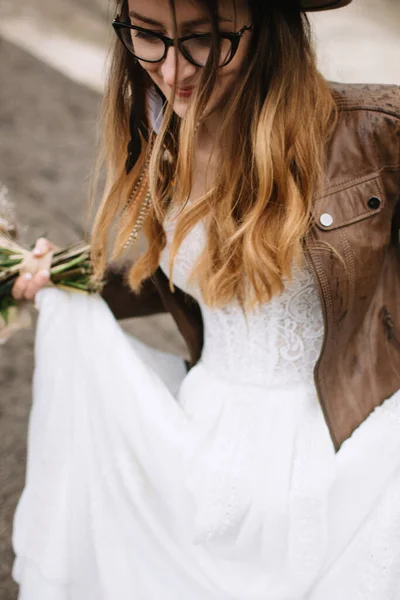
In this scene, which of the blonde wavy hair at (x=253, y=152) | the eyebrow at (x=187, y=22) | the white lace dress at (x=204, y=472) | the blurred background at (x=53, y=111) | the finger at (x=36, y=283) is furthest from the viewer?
the blurred background at (x=53, y=111)

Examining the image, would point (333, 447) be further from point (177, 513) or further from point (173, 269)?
point (173, 269)

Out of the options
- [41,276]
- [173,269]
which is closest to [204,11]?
[173,269]

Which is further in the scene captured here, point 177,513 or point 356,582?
point 177,513

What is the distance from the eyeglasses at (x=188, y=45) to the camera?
1331 mm

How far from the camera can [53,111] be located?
5852 millimetres

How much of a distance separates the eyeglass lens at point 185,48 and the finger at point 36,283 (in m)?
0.69

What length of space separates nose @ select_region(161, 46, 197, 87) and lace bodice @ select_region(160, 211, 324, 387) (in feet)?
1.25

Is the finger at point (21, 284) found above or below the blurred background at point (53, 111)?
below

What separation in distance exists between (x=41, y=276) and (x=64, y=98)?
4643 millimetres

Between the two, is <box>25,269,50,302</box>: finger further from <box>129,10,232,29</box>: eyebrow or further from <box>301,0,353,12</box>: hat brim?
<box>301,0,353,12</box>: hat brim

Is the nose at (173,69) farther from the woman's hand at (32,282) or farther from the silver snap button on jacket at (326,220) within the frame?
the woman's hand at (32,282)

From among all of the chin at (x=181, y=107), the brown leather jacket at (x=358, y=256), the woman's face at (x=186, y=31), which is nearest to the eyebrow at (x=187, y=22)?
the woman's face at (x=186, y=31)

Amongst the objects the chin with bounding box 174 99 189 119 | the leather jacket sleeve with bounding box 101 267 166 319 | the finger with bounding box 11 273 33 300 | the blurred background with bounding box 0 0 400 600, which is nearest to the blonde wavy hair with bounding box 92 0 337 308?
the chin with bounding box 174 99 189 119

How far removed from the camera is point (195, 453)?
169cm
